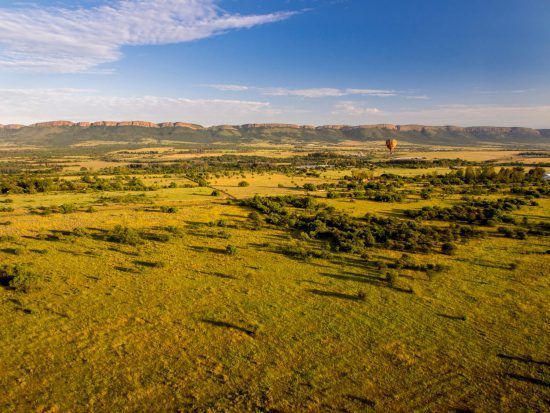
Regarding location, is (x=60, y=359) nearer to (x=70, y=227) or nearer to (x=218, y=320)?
(x=218, y=320)

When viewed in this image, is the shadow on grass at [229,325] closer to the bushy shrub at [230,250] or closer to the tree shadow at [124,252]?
the bushy shrub at [230,250]

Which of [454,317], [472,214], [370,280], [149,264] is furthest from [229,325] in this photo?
[472,214]

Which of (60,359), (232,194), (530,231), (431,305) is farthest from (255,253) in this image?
(232,194)

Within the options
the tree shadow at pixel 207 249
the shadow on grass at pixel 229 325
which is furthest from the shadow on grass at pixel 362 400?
the tree shadow at pixel 207 249

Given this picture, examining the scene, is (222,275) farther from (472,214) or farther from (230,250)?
(472,214)

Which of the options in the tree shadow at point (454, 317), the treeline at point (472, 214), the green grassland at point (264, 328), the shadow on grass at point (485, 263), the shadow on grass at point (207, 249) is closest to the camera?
the green grassland at point (264, 328)

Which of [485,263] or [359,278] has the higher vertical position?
[485,263]
